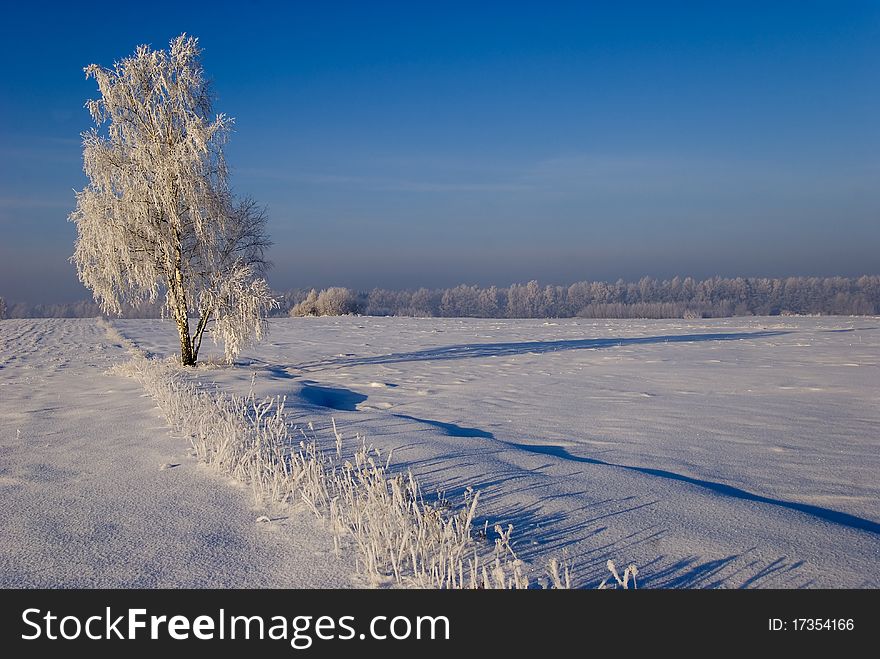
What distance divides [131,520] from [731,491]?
5.55 metres

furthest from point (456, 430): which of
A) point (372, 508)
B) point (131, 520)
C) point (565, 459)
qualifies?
point (131, 520)

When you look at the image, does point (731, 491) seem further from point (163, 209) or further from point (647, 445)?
point (163, 209)

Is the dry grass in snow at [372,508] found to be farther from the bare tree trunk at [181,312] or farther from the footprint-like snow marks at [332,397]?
the bare tree trunk at [181,312]

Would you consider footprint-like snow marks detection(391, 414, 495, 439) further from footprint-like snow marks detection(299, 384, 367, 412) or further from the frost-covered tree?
the frost-covered tree

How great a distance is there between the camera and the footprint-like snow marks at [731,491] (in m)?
5.25

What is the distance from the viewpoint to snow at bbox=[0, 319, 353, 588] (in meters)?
3.95

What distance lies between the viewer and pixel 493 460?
22.7ft

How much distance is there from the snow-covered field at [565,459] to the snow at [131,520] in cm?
3

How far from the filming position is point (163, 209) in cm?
1662

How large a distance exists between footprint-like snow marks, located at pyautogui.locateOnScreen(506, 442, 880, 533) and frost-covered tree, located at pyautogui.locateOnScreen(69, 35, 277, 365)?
10.6 m

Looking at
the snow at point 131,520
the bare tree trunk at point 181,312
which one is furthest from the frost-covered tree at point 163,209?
the snow at point 131,520
